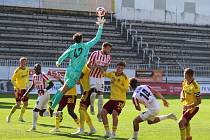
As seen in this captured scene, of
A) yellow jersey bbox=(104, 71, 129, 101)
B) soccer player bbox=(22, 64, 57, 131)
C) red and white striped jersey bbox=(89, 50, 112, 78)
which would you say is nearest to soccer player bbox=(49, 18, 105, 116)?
red and white striped jersey bbox=(89, 50, 112, 78)

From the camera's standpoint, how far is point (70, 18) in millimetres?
54250

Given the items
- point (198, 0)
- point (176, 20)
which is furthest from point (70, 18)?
point (198, 0)

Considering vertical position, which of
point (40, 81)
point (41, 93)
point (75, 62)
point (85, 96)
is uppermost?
point (75, 62)

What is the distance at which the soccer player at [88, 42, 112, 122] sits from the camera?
14.7 meters

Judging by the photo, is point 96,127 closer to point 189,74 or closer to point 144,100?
point 144,100

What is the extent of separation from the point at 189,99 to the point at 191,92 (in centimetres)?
23

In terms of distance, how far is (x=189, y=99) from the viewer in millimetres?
13156

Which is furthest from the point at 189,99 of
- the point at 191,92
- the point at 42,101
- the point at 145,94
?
the point at 42,101

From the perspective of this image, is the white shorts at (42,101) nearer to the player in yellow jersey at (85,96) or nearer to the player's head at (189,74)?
the player in yellow jersey at (85,96)

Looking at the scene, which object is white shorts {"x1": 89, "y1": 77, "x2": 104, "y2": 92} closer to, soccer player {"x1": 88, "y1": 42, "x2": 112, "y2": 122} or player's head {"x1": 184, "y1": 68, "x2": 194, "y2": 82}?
soccer player {"x1": 88, "y1": 42, "x2": 112, "y2": 122}

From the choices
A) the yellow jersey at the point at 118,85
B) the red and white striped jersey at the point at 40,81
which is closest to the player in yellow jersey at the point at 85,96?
the yellow jersey at the point at 118,85

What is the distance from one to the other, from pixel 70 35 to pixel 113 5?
358 inches

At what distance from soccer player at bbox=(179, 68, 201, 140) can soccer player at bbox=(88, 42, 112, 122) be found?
2564mm

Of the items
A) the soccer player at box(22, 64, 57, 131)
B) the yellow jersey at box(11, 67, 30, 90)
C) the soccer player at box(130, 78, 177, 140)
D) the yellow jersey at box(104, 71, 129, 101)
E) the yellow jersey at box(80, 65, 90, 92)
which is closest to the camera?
the soccer player at box(130, 78, 177, 140)
